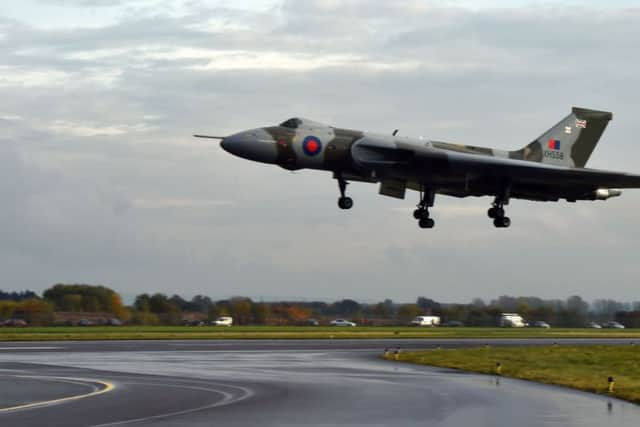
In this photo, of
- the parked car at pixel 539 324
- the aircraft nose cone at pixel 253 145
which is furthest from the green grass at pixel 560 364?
the parked car at pixel 539 324

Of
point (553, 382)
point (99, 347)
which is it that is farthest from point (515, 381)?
point (99, 347)

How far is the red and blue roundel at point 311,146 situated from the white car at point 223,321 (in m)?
69.0

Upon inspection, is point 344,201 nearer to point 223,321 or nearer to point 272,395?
point 272,395

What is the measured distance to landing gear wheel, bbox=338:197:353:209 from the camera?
1603 inches

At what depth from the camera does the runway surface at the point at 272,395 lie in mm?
22031

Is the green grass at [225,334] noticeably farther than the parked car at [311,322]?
No

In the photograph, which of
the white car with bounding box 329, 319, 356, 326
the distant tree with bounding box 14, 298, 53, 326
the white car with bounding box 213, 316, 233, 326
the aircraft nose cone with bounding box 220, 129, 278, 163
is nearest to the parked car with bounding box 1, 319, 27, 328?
the distant tree with bounding box 14, 298, 53, 326

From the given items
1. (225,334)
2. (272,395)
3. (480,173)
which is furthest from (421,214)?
(225,334)

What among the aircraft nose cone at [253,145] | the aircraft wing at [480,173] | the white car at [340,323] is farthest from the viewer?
the white car at [340,323]

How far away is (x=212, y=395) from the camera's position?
89.6ft

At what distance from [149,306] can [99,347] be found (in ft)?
199

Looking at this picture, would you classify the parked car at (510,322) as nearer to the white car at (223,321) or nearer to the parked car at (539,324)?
the parked car at (539,324)

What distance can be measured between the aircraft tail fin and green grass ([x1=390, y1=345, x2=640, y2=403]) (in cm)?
941

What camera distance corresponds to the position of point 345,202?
40.9 metres
